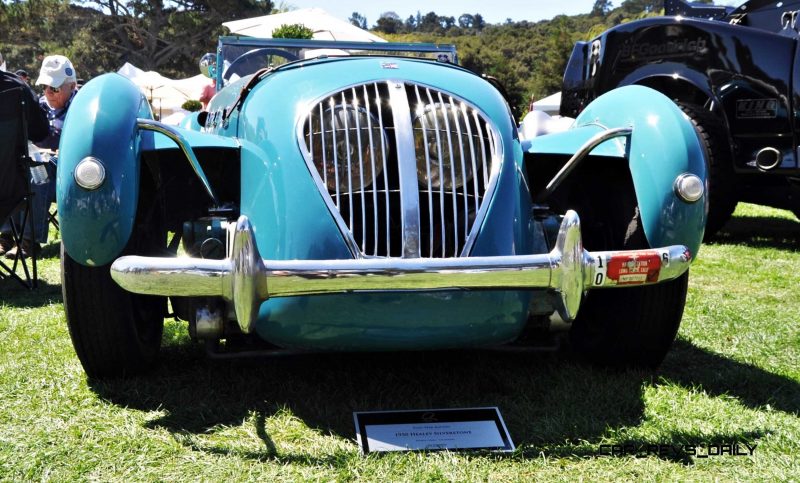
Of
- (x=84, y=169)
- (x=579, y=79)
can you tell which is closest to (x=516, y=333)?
(x=84, y=169)

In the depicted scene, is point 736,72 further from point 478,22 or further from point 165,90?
point 478,22

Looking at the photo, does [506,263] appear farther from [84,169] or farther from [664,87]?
[664,87]

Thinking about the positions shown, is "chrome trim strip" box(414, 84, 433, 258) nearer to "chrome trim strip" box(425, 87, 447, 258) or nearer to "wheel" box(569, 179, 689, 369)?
"chrome trim strip" box(425, 87, 447, 258)

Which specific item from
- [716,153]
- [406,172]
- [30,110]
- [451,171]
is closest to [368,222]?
[406,172]

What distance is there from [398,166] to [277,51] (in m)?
2.83

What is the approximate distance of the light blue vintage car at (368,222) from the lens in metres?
2.16

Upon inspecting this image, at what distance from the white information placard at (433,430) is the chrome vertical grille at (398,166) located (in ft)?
1.79

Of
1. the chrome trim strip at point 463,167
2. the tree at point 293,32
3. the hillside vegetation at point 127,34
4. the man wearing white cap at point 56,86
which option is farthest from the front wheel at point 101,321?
the hillside vegetation at point 127,34

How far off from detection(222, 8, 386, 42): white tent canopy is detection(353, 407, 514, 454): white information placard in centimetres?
572

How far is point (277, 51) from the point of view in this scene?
16.2 ft

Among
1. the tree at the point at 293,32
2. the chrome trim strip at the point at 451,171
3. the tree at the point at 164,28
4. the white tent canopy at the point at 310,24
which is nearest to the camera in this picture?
the chrome trim strip at the point at 451,171

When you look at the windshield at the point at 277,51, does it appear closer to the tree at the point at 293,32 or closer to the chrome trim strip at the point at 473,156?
the chrome trim strip at the point at 473,156

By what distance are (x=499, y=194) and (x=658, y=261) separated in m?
0.54

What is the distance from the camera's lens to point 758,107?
5.47m
